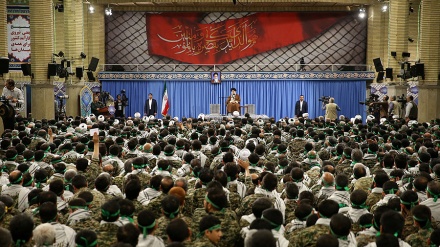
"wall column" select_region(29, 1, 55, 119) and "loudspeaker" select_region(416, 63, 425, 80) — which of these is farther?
"loudspeaker" select_region(416, 63, 425, 80)

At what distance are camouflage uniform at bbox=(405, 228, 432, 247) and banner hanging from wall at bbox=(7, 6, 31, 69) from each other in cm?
2000

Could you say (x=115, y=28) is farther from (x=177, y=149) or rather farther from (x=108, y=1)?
(x=177, y=149)

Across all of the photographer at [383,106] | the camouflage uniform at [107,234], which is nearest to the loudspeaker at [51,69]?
the photographer at [383,106]

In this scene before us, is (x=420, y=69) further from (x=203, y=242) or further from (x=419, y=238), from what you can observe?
(x=203, y=242)

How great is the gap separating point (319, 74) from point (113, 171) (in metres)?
16.4

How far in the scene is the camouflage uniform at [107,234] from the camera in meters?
4.58

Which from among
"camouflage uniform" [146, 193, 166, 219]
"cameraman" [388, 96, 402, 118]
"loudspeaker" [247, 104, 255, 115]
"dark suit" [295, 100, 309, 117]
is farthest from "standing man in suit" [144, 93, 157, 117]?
"camouflage uniform" [146, 193, 166, 219]

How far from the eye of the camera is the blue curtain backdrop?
77.5 feet

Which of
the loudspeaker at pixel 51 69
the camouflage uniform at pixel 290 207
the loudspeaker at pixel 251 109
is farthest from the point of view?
the loudspeaker at pixel 251 109

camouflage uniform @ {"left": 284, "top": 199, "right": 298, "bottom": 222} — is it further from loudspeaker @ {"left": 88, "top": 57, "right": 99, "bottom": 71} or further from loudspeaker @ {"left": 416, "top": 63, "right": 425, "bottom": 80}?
loudspeaker @ {"left": 88, "top": 57, "right": 99, "bottom": 71}

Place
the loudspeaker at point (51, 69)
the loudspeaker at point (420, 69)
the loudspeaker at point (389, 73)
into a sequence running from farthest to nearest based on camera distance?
the loudspeaker at point (389, 73), the loudspeaker at point (420, 69), the loudspeaker at point (51, 69)

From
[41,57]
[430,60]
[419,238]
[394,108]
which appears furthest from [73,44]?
[419,238]

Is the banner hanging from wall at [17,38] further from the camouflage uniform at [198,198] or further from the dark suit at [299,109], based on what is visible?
the camouflage uniform at [198,198]

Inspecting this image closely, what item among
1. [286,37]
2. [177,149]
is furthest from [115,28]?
[177,149]
